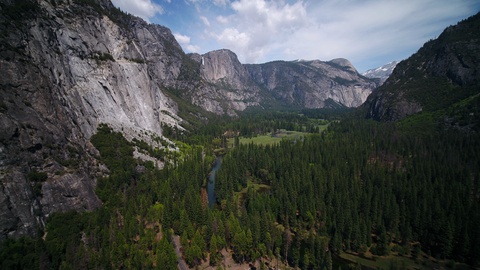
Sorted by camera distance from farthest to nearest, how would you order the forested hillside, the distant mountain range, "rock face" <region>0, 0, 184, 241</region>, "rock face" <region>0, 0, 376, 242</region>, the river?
the river < the distant mountain range < "rock face" <region>0, 0, 376, 242</region> < "rock face" <region>0, 0, 184, 241</region> < the forested hillside

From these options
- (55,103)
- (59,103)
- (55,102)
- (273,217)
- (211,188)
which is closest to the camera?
(273,217)

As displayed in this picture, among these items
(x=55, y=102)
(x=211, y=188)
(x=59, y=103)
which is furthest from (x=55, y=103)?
(x=211, y=188)

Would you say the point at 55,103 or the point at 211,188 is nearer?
the point at 55,103

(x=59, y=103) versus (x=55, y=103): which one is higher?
(x=59, y=103)

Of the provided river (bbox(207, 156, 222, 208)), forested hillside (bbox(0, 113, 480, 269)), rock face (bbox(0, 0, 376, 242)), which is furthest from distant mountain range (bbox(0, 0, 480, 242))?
river (bbox(207, 156, 222, 208))

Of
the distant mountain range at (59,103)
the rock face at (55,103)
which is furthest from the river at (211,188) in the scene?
the rock face at (55,103)

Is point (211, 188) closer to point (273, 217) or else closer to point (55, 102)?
point (273, 217)

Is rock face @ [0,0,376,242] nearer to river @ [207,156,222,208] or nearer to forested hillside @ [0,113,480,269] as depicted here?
forested hillside @ [0,113,480,269]

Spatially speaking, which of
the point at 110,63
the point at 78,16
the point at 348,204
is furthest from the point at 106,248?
the point at 78,16

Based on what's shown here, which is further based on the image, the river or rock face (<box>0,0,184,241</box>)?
the river

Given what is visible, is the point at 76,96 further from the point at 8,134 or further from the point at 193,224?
the point at 193,224

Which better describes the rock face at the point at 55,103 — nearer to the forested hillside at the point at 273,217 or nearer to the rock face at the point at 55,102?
the rock face at the point at 55,102
